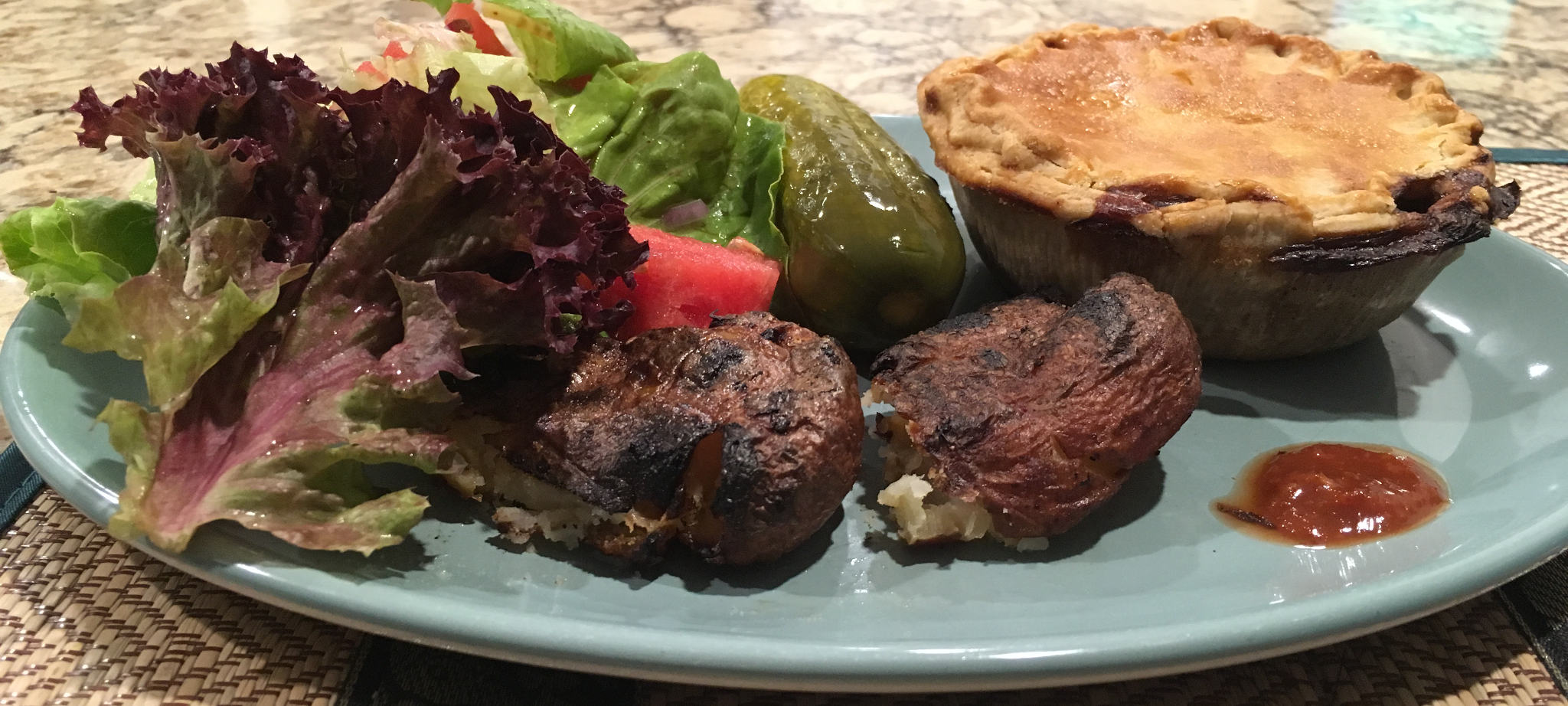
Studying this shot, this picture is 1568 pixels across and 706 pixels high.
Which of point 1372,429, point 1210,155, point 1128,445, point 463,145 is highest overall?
point 463,145

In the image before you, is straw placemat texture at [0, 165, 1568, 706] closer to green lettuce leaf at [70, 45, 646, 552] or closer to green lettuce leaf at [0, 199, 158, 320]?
green lettuce leaf at [70, 45, 646, 552]

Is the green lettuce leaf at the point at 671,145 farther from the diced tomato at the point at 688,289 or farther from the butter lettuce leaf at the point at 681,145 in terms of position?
the diced tomato at the point at 688,289

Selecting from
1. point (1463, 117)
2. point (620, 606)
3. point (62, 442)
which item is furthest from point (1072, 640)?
point (1463, 117)

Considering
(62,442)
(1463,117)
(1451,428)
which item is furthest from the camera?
(1463,117)

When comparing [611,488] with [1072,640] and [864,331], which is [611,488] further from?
[864,331]

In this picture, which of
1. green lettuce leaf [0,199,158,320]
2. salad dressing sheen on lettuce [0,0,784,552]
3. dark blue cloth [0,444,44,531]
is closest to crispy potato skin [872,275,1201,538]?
salad dressing sheen on lettuce [0,0,784,552]

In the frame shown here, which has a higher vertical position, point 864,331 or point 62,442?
point 62,442
